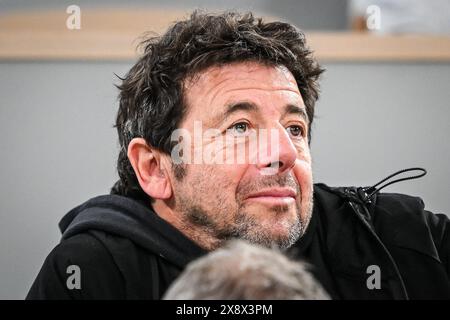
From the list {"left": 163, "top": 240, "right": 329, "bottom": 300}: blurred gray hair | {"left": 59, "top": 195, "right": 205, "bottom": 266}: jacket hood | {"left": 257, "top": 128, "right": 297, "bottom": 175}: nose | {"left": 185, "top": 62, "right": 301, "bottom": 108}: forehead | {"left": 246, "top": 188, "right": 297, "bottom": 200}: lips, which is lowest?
{"left": 59, "top": 195, "right": 205, "bottom": 266}: jacket hood

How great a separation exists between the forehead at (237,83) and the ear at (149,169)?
0.09 meters

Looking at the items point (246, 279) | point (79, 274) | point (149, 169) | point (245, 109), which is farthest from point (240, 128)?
point (246, 279)

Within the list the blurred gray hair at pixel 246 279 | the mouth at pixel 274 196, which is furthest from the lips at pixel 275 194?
the blurred gray hair at pixel 246 279

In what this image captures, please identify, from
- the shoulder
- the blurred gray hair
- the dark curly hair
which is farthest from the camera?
the dark curly hair

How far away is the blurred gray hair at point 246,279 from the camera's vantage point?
1.44 feet

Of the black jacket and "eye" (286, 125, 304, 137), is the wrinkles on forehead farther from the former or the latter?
the black jacket

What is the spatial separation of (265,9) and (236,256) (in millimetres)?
770

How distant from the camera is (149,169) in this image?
883 mm

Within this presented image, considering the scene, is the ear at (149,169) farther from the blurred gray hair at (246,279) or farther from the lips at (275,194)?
the blurred gray hair at (246,279)

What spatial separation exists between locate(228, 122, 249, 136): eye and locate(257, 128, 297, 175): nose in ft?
0.11

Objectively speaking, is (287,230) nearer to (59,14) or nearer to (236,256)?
(236,256)

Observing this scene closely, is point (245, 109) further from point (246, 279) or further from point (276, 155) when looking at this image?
point (246, 279)

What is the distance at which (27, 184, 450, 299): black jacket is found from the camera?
2.51 ft

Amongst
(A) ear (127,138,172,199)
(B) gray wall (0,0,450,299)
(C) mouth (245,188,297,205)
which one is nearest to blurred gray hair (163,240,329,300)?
(C) mouth (245,188,297,205)
